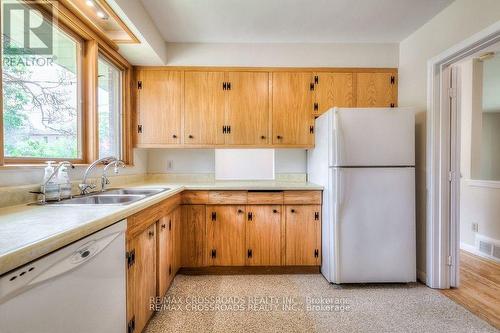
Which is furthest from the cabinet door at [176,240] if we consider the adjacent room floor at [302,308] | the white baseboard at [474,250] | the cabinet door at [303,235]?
the white baseboard at [474,250]

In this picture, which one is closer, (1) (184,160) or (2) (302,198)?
(2) (302,198)

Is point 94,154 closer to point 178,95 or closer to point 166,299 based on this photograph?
point 178,95

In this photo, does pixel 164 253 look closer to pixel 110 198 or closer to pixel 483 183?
pixel 110 198

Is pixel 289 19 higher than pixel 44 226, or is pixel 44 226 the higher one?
pixel 289 19

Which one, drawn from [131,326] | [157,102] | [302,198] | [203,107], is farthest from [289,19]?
[131,326]

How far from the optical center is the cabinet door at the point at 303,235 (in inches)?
93.3

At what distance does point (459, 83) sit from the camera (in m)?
2.12

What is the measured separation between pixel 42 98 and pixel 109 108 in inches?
32.3

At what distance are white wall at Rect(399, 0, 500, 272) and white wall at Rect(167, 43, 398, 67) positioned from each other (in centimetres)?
24

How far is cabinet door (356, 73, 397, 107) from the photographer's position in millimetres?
2648

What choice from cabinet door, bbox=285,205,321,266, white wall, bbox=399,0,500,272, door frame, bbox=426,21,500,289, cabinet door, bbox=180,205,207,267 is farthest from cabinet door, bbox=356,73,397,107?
cabinet door, bbox=180,205,207,267

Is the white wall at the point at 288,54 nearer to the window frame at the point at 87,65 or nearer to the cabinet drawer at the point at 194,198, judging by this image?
the window frame at the point at 87,65

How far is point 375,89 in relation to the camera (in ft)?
8.70

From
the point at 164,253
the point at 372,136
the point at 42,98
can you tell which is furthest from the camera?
the point at 372,136
